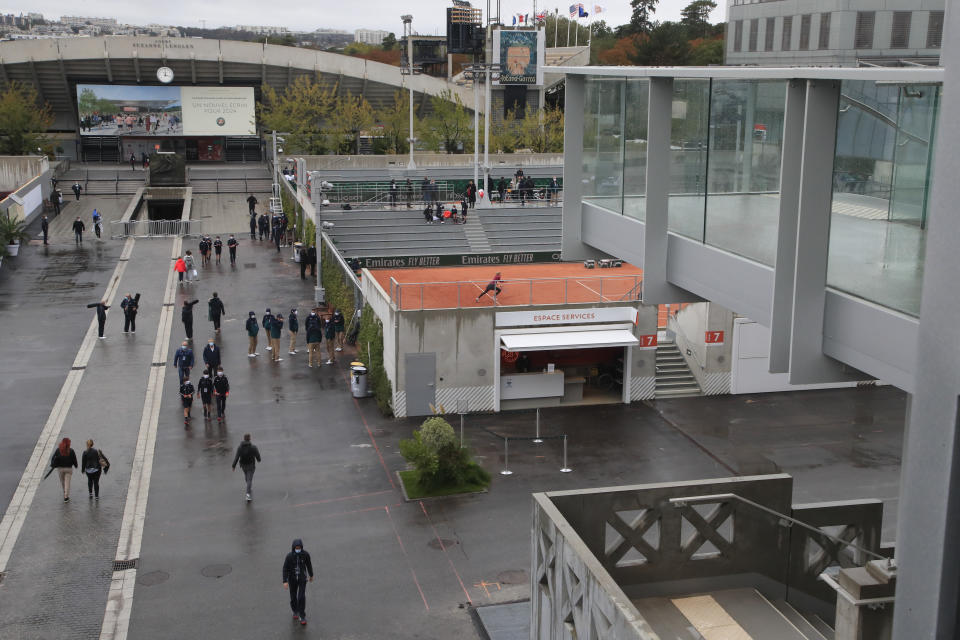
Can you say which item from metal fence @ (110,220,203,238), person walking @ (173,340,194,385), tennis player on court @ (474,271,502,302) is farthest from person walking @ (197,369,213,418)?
metal fence @ (110,220,203,238)

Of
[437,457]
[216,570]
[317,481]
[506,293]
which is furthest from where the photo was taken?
[506,293]

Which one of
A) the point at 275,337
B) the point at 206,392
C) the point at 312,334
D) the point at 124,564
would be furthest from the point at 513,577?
the point at 275,337

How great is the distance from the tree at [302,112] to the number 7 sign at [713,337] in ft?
155

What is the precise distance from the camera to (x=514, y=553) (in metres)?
16.3

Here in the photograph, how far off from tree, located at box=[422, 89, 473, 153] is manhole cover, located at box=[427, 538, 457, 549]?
53.2 m

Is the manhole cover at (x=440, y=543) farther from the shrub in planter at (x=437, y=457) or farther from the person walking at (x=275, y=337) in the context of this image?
the person walking at (x=275, y=337)

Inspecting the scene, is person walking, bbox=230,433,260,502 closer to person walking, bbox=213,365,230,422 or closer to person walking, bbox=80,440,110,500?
person walking, bbox=80,440,110,500

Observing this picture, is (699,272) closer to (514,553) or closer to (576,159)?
(576,159)

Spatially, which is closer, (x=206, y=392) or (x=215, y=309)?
(x=206, y=392)

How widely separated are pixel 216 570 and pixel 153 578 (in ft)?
3.12

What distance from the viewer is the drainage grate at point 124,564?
15586 millimetres

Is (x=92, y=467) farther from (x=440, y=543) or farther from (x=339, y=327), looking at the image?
(x=339, y=327)

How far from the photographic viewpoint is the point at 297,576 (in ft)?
45.0

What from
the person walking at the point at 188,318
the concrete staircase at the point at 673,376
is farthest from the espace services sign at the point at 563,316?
the person walking at the point at 188,318
